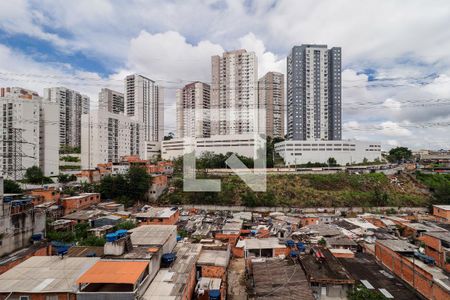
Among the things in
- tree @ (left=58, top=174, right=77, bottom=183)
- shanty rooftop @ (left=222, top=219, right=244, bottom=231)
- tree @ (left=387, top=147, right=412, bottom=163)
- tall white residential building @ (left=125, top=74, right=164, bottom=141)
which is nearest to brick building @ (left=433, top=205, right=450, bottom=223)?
shanty rooftop @ (left=222, top=219, right=244, bottom=231)

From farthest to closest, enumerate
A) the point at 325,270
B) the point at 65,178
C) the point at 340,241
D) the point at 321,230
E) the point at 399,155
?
the point at 399,155, the point at 65,178, the point at 321,230, the point at 340,241, the point at 325,270

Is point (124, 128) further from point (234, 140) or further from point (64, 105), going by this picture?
point (234, 140)

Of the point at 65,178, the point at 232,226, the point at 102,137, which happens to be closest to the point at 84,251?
the point at 232,226

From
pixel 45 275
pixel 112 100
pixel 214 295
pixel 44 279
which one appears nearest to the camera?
pixel 44 279

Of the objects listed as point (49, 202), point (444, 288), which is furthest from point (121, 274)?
point (49, 202)

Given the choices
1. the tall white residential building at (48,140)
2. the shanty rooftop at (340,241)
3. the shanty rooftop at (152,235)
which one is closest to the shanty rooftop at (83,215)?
the shanty rooftop at (152,235)

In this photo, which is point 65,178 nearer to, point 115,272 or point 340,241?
point 115,272

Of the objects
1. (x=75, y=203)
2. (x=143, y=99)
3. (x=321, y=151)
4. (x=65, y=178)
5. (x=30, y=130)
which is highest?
(x=143, y=99)
